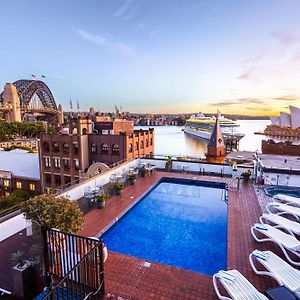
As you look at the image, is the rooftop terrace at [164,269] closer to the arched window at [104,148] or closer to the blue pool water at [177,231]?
the blue pool water at [177,231]

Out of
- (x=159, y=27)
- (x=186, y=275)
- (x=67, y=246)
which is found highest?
(x=159, y=27)

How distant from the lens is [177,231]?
7.44 metres

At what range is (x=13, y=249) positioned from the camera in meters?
5.46

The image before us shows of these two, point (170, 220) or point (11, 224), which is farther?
point (170, 220)

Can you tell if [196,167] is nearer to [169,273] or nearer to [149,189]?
[149,189]

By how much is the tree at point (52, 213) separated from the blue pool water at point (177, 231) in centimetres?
230

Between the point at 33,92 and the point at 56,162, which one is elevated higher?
the point at 33,92

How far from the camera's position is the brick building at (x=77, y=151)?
81.3 ft

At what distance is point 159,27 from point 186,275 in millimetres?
14675

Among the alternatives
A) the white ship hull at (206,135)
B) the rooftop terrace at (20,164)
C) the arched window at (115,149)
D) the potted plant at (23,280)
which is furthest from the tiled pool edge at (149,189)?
the white ship hull at (206,135)

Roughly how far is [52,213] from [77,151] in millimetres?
21583

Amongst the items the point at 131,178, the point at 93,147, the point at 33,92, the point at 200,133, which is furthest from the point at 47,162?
the point at 33,92

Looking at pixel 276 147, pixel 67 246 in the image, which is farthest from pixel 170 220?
Result: pixel 276 147

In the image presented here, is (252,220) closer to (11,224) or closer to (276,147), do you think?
(11,224)
